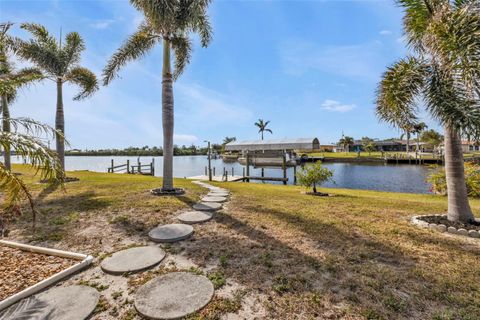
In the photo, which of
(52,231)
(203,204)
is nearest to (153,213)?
(203,204)

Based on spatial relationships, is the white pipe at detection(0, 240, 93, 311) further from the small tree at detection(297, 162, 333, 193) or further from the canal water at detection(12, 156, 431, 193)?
the small tree at detection(297, 162, 333, 193)

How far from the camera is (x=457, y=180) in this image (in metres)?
4.83

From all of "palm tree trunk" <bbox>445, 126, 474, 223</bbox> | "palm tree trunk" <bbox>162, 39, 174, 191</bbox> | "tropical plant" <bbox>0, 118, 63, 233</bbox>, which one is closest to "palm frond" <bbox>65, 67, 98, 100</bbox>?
"palm tree trunk" <bbox>162, 39, 174, 191</bbox>

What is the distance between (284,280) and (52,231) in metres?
4.87

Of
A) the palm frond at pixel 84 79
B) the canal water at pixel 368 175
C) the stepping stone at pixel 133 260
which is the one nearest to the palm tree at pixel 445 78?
the canal water at pixel 368 175

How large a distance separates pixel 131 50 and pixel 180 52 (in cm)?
186

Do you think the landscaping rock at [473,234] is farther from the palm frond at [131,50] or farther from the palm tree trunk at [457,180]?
the palm frond at [131,50]

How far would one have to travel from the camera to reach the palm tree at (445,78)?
3.81 meters

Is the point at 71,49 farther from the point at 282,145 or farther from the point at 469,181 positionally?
the point at 282,145

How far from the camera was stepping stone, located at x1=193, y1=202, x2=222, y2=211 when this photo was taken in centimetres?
622

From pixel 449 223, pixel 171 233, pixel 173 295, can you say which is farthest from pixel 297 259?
pixel 449 223

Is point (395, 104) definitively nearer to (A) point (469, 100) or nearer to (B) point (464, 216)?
(A) point (469, 100)

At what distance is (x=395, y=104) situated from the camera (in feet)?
16.1

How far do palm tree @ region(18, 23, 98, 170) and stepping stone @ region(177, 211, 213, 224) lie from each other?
28.6 ft
